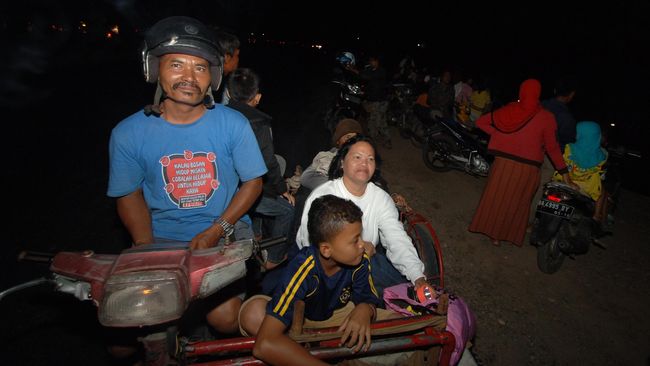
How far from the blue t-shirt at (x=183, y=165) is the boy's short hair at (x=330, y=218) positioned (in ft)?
1.77

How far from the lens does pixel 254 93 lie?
3527mm

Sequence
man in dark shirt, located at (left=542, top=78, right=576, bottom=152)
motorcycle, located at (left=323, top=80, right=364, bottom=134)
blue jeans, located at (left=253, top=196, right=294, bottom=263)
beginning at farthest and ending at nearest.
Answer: motorcycle, located at (left=323, top=80, right=364, bottom=134)
man in dark shirt, located at (left=542, top=78, right=576, bottom=152)
blue jeans, located at (left=253, top=196, right=294, bottom=263)

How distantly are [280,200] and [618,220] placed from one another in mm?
7211

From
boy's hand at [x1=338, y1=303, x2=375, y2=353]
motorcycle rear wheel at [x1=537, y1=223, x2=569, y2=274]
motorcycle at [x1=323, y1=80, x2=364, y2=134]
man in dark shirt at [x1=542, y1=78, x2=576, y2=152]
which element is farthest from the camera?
motorcycle at [x1=323, y1=80, x2=364, y2=134]

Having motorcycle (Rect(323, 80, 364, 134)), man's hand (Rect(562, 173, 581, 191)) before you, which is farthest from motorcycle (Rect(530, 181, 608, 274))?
motorcycle (Rect(323, 80, 364, 134))

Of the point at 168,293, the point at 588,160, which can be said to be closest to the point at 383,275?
the point at 168,293

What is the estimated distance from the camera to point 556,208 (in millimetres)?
4453

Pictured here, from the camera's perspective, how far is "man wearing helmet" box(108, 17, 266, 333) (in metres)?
2.08

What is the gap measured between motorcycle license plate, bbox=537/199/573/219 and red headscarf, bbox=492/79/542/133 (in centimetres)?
104

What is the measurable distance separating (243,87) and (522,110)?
3463 millimetres

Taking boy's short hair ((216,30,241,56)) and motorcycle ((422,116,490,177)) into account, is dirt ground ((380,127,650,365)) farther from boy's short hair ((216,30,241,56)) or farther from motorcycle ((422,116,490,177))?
boy's short hair ((216,30,241,56))

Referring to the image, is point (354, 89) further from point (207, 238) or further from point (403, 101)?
point (207, 238)

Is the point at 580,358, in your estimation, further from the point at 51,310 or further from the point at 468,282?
the point at 51,310

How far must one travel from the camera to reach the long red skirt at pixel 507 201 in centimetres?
486
